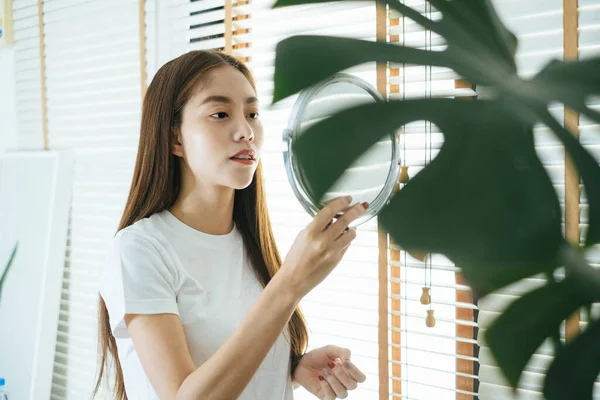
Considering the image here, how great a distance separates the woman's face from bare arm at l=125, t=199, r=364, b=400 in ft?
0.97

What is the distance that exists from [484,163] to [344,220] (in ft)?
1.37

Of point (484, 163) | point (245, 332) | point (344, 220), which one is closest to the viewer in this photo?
point (484, 163)

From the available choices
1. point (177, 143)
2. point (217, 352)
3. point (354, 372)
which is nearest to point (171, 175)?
point (177, 143)

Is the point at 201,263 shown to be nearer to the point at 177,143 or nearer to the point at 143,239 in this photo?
the point at 143,239

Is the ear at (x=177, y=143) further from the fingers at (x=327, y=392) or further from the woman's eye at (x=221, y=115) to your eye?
the fingers at (x=327, y=392)

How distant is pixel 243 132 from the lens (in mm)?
1102

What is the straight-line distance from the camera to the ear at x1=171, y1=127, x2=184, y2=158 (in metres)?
1.20

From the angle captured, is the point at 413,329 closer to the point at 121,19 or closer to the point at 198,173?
the point at 198,173

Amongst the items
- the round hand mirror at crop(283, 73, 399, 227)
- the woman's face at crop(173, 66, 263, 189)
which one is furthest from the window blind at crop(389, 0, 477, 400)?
the round hand mirror at crop(283, 73, 399, 227)

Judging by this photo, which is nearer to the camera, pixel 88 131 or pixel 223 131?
pixel 223 131

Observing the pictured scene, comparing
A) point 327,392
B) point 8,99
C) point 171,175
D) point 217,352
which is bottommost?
point 327,392

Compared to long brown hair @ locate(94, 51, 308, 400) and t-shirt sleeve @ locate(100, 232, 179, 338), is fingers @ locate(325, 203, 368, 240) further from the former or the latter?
long brown hair @ locate(94, 51, 308, 400)

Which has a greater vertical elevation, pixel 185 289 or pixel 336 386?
pixel 185 289

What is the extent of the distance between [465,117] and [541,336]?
0.12 metres
